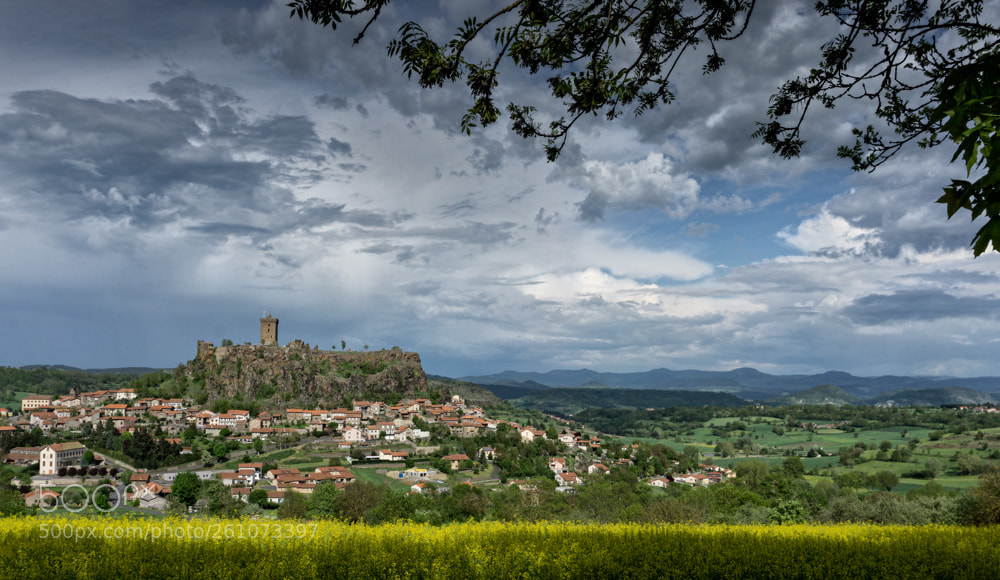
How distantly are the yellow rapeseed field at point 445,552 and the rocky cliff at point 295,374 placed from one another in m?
130

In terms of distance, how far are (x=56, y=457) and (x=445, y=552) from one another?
99.1 metres

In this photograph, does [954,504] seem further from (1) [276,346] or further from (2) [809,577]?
(1) [276,346]

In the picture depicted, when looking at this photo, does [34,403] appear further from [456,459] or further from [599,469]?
[599,469]

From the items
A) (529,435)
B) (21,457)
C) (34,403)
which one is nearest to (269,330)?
(34,403)

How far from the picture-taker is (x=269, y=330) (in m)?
147

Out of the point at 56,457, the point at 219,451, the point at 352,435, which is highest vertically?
the point at 56,457

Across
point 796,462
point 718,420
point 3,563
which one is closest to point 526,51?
point 3,563

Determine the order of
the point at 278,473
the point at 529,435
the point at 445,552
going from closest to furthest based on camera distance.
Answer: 1. the point at 445,552
2. the point at 278,473
3. the point at 529,435

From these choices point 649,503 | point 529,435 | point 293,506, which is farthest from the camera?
point 529,435

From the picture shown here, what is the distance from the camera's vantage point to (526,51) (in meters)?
5.04

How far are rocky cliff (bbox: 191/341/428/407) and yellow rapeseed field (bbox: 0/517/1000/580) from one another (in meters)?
130

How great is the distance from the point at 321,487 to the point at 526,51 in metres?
62.9

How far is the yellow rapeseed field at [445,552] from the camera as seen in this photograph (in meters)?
5.45

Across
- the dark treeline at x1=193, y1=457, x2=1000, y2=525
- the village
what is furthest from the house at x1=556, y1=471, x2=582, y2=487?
the dark treeline at x1=193, y1=457, x2=1000, y2=525
